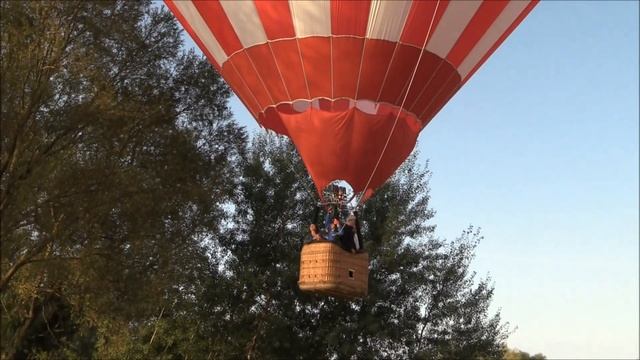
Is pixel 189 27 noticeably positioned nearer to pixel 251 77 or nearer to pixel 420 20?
pixel 251 77

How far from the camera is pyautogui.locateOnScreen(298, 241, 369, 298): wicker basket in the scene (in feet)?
28.4

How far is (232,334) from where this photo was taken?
17797 mm

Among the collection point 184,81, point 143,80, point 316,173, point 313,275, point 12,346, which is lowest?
point 12,346

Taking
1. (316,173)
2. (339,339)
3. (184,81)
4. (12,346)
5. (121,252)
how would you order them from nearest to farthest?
(12,346) → (121,252) → (316,173) → (184,81) → (339,339)

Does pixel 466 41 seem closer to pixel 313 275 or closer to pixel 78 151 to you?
pixel 313 275

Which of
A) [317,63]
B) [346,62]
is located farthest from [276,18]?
[346,62]

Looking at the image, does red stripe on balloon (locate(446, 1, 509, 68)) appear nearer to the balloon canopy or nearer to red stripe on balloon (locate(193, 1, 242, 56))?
the balloon canopy

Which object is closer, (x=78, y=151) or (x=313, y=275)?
(x=313, y=275)

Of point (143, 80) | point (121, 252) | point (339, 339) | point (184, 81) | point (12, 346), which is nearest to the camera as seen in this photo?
point (12, 346)

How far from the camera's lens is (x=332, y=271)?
863 centimetres

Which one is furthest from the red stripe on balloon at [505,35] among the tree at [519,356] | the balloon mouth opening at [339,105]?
the tree at [519,356]

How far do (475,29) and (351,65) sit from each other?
241 cm

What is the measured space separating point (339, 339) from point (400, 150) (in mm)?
8091

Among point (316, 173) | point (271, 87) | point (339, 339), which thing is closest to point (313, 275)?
point (316, 173)
